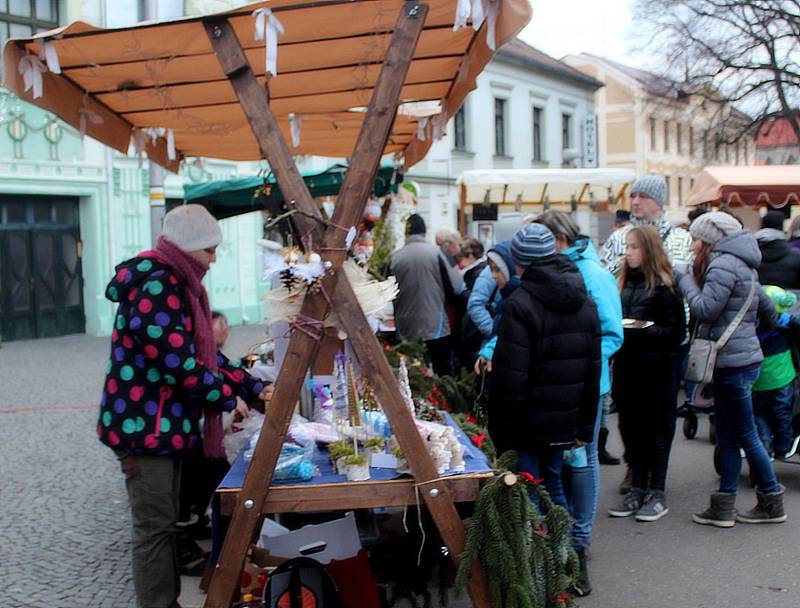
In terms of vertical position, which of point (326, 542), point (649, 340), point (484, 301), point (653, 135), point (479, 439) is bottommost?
point (326, 542)

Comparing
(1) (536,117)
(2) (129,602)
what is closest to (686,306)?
(2) (129,602)

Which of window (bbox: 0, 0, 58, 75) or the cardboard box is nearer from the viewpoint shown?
the cardboard box

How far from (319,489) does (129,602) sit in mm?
1572

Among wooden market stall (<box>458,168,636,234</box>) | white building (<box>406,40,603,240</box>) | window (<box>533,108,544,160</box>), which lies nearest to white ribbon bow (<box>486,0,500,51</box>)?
wooden market stall (<box>458,168,636,234</box>)

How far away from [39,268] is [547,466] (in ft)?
45.4

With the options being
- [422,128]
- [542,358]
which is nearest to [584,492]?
[542,358]

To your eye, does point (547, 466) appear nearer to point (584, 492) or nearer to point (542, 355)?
point (584, 492)

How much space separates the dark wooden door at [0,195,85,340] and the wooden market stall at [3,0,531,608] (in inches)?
470

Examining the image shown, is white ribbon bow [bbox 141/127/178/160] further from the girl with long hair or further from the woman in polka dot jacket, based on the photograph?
the girl with long hair

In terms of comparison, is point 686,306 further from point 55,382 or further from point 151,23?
point 55,382

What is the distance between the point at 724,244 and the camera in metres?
5.02

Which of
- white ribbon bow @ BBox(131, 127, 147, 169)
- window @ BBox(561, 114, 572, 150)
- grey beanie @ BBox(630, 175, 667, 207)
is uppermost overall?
window @ BBox(561, 114, 572, 150)

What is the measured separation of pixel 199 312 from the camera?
363cm

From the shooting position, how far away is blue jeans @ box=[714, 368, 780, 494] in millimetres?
4988
